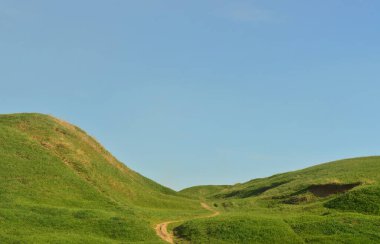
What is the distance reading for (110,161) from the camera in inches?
3091

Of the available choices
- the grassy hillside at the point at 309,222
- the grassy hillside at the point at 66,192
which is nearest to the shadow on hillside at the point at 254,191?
the grassy hillside at the point at 66,192

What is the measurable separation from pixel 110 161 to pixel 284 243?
45166 mm

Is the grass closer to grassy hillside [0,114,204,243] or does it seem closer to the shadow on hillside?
grassy hillside [0,114,204,243]

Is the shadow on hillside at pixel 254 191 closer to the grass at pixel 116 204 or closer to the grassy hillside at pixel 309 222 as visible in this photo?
the grass at pixel 116 204

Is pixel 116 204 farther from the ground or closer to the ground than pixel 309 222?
A: farther from the ground

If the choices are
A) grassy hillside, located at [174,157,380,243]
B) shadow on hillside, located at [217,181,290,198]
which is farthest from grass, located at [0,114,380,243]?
shadow on hillside, located at [217,181,290,198]

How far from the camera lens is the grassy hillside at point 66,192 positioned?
134 ft

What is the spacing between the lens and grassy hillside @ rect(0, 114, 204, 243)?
1607 inches

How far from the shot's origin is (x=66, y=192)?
2158 inches

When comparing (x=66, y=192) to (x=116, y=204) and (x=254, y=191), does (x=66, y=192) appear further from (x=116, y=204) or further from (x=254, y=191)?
(x=254, y=191)

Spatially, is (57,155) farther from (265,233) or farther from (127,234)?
(265,233)

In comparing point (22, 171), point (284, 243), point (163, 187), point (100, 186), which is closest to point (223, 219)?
point (284, 243)

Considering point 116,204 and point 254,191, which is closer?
point 116,204

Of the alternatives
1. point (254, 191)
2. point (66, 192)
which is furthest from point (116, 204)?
point (254, 191)
